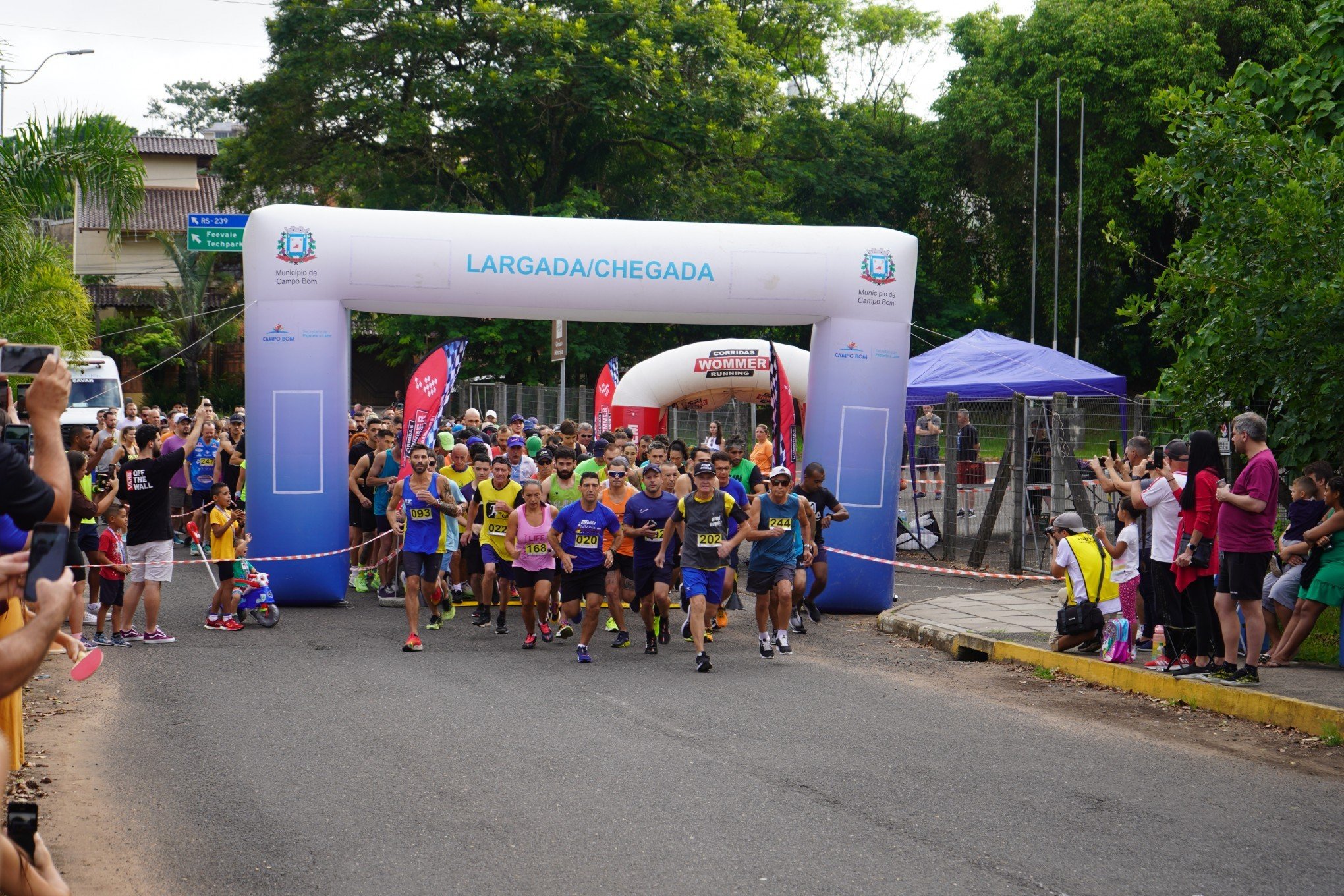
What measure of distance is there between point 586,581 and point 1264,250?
6435mm

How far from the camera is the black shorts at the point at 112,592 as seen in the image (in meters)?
11.6

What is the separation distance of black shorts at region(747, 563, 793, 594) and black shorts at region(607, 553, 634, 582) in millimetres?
1232

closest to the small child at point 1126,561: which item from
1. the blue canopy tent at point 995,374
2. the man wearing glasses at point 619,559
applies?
the man wearing glasses at point 619,559

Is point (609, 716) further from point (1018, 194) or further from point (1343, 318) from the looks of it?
point (1018, 194)

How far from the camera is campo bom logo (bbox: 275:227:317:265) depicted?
43.5 ft

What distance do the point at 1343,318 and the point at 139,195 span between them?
12623mm

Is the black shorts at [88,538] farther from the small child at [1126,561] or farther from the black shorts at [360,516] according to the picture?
the small child at [1126,561]

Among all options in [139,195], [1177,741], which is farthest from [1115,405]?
[139,195]

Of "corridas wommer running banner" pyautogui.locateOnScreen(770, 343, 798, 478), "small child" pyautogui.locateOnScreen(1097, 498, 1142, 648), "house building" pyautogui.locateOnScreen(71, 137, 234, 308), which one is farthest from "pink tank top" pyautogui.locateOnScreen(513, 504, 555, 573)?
"house building" pyautogui.locateOnScreen(71, 137, 234, 308)

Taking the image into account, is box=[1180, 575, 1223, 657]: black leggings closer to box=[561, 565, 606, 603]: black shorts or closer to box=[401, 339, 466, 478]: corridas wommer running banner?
box=[561, 565, 606, 603]: black shorts

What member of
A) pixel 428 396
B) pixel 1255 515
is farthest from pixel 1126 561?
pixel 428 396

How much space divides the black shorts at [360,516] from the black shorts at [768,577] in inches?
228

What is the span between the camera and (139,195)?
1536 cm

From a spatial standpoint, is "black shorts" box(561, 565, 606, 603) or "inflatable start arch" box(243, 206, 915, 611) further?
"inflatable start arch" box(243, 206, 915, 611)
